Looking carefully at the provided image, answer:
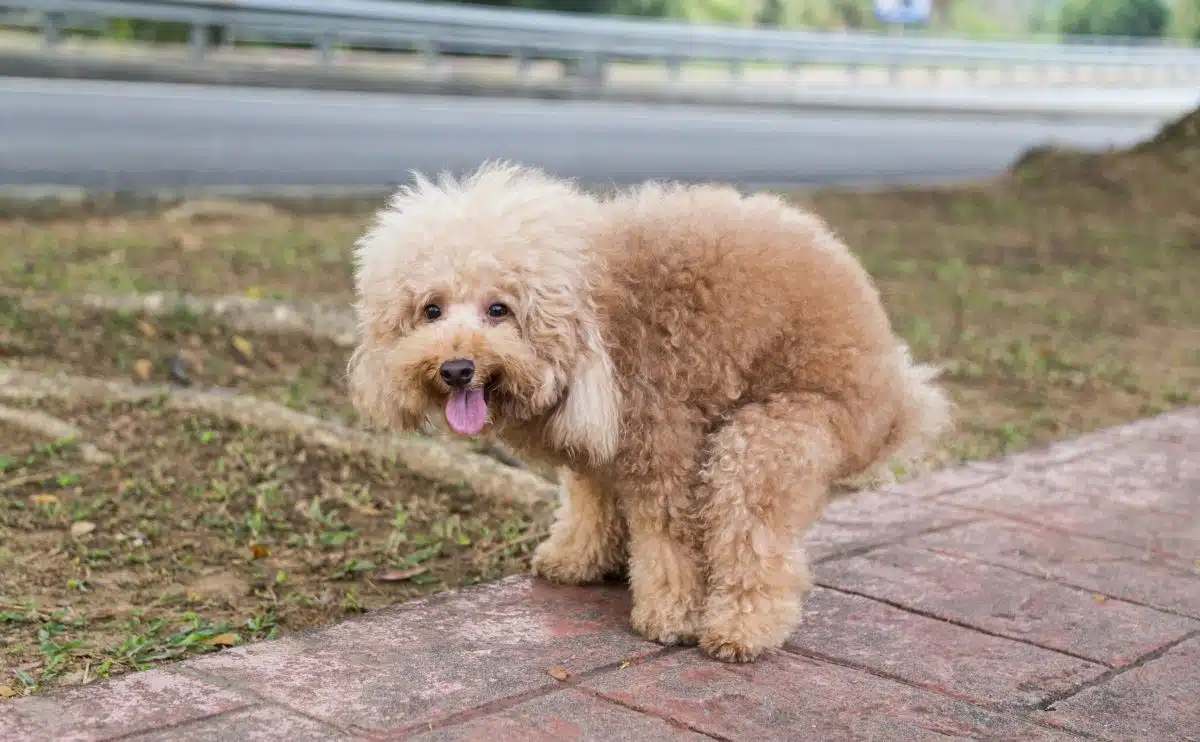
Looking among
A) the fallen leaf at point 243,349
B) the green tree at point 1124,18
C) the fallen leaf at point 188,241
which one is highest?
the green tree at point 1124,18

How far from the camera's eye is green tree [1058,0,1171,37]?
40750 mm

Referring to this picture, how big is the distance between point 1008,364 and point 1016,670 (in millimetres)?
3930

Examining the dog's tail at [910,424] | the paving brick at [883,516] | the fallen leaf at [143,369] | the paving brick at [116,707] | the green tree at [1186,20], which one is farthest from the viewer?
the green tree at [1186,20]

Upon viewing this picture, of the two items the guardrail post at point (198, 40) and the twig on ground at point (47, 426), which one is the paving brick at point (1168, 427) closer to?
the twig on ground at point (47, 426)

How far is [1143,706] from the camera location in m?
3.41

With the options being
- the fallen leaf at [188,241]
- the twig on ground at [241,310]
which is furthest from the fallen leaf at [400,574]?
the fallen leaf at [188,241]

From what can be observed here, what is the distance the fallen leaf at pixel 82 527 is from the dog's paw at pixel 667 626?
5.50 feet

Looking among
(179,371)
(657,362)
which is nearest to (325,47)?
(179,371)

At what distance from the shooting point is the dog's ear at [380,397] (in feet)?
11.6

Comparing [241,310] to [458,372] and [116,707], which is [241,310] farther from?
[116,707]

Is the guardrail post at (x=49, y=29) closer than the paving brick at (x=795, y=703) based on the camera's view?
No

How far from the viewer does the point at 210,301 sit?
6.62 m

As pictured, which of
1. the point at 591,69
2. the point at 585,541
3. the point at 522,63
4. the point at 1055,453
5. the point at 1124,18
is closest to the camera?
the point at 585,541

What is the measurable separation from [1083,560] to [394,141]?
34.3 ft
